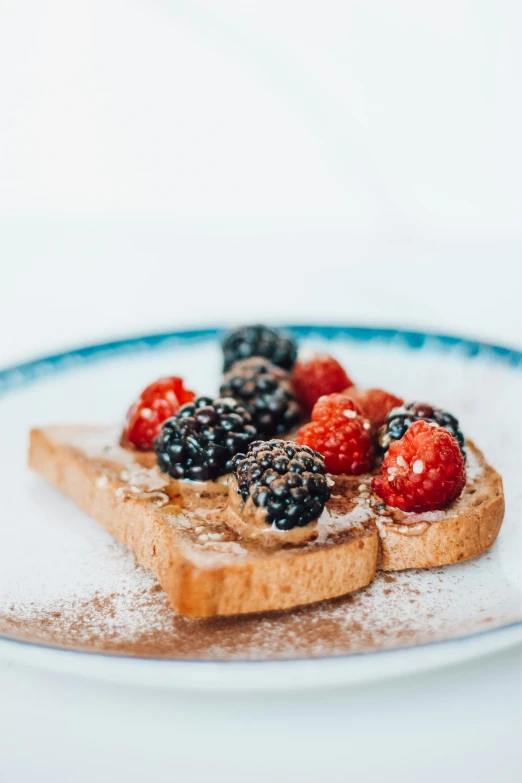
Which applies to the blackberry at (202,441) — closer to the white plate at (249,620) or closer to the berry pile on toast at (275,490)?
the berry pile on toast at (275,490)

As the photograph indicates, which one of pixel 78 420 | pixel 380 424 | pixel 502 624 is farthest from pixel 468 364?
pixel 502 624

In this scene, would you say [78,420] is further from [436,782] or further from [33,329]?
[436,782]

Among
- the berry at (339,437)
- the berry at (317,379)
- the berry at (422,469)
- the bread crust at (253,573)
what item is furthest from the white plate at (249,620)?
the berry at (317,379)

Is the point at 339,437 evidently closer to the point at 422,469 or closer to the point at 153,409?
the point at 422,469

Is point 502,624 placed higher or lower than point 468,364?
lower

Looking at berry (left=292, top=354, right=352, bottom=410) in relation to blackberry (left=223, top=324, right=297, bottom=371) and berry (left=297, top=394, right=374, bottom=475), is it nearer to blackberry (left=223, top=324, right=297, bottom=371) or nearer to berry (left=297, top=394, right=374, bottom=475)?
blackberry (left=223, top=324, right=297, bottom=371)

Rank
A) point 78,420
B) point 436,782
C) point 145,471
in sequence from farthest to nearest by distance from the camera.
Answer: point 78,420 → point 145,471 → point 436,782

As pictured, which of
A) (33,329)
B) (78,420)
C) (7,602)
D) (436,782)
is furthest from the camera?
(33,329)
